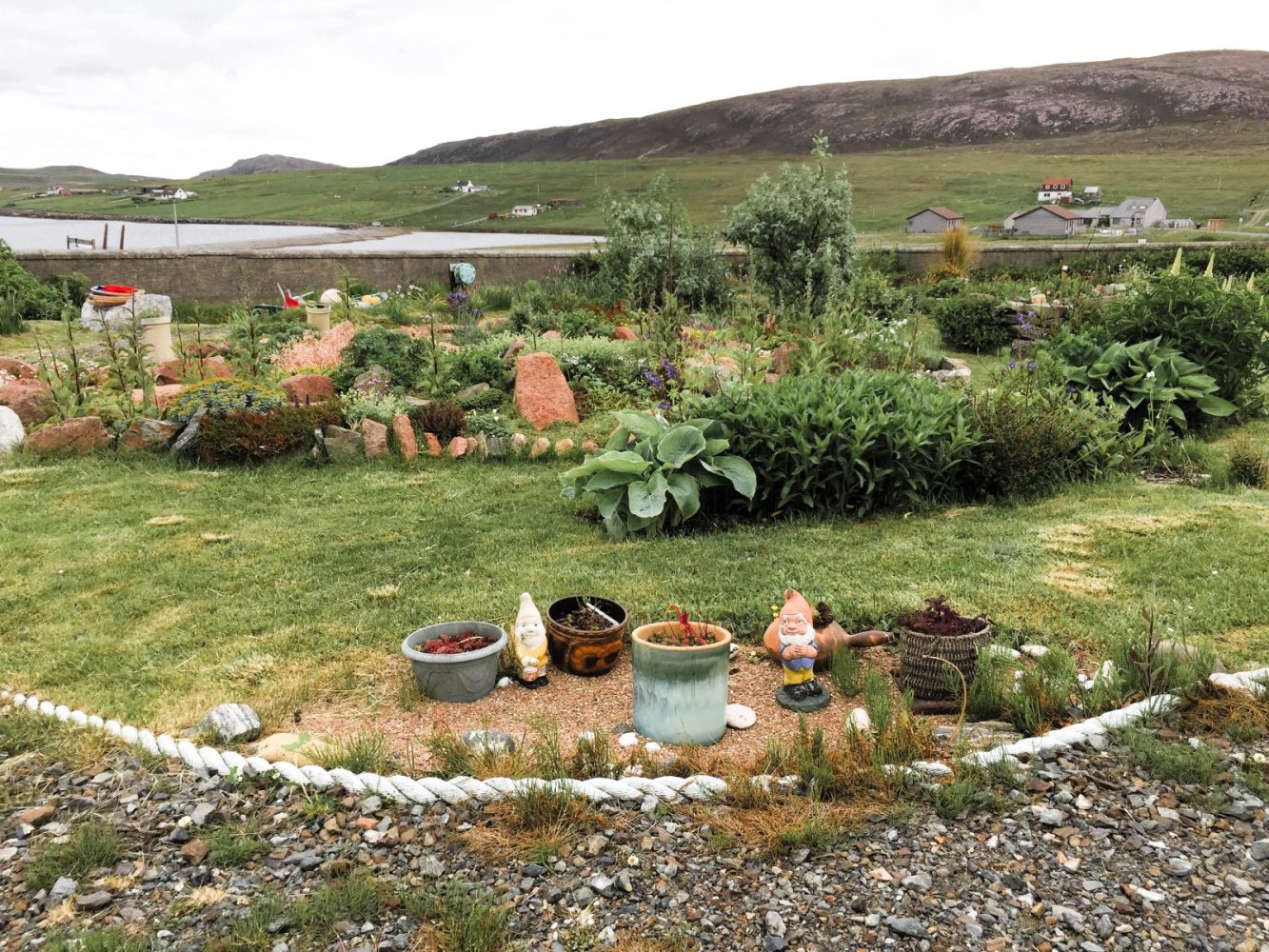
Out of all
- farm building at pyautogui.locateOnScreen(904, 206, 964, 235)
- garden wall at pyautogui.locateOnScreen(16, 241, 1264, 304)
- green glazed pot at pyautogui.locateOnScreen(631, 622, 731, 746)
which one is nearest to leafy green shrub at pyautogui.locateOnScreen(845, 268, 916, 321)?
garden wall at pyautogui.locateOnScreen(16, 241, 1264, 304)

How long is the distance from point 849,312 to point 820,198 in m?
4.95

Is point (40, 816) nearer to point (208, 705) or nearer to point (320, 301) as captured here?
point (208, 705)

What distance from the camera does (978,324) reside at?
42.2ft

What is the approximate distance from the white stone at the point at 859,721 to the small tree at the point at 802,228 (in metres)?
9.81

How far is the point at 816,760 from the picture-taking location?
308 centimetres

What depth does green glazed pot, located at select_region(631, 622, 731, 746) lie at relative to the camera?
3.36 metres

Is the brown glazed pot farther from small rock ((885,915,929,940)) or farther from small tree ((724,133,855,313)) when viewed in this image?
small tree ((724,133,855,313))

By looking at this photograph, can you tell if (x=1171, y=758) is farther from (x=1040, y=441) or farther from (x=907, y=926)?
(x=1040, y=441)

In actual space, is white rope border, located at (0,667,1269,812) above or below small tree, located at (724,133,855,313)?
below

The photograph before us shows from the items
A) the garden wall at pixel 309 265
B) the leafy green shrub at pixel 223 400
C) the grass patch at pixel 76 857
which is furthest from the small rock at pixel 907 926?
the garden wall at pixel 309 265

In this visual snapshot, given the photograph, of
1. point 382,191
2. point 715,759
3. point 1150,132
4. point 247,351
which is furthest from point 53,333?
point 1150,132

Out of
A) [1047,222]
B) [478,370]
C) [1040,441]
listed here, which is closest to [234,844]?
[1040,441]

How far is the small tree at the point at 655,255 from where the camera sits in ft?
44.9

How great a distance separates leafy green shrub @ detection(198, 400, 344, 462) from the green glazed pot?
5388 millimetres
